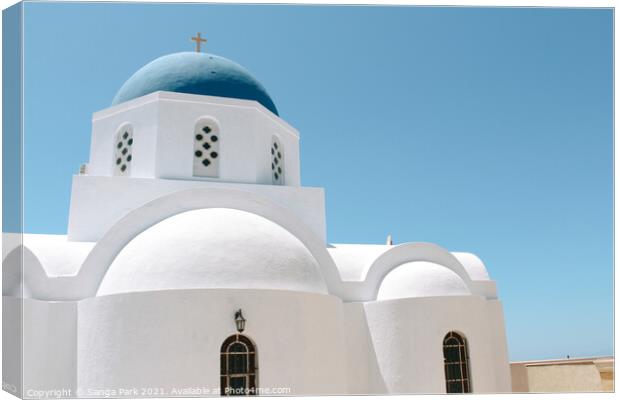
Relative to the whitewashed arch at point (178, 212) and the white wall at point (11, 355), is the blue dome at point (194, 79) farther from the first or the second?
the white wall at point (11, 355)

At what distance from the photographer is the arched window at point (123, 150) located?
11273 mm

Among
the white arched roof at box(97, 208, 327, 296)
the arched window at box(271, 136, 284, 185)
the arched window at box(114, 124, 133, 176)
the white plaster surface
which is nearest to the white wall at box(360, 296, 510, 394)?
the white plaster surface

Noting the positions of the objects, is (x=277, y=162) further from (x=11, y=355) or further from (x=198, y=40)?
(x=11, y=355)

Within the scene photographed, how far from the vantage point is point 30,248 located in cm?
887

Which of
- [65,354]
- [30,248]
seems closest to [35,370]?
[65,354]

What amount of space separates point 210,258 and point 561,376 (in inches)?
285

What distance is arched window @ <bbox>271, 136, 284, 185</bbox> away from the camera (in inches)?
479

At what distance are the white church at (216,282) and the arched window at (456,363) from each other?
0.07ft

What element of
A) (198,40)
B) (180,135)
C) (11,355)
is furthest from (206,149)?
(11,355)

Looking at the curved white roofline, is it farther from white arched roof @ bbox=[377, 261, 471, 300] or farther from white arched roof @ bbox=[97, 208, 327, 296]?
white arched roof @ bbox=[377, 261, 471, 300]

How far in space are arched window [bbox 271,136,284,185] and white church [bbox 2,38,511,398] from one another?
7 centimetres

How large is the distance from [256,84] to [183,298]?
6116 mm

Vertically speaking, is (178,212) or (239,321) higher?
(178,212)

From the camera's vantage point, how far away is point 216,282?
798cm
